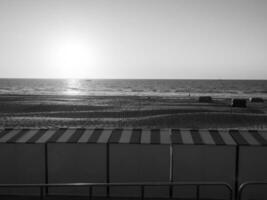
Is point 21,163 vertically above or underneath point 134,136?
underneath

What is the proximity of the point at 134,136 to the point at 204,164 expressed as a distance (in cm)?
243

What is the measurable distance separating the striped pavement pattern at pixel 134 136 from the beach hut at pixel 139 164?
10 cm

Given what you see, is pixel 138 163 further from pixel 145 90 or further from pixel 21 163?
pixel 145 90

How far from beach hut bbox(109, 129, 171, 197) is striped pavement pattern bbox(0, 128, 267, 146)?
95 millimetres

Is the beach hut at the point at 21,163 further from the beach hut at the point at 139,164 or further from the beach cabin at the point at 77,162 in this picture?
the beach hut at the point at 139,164

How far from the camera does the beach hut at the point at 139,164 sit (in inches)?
356

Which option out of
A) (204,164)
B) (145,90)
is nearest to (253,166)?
(204,164)

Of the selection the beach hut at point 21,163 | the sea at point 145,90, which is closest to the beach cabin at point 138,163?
the beach hut at point 21,163

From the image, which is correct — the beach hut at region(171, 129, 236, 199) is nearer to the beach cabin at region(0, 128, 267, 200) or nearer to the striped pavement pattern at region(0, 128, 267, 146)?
the beach cabin at region(0, 128, 267, 200)

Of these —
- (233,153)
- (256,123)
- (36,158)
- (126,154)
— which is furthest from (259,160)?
(256,123)

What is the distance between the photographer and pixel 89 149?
30.1ft

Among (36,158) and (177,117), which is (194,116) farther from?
(36,158)

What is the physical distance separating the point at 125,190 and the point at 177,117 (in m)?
19.8

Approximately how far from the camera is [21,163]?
364 inches
